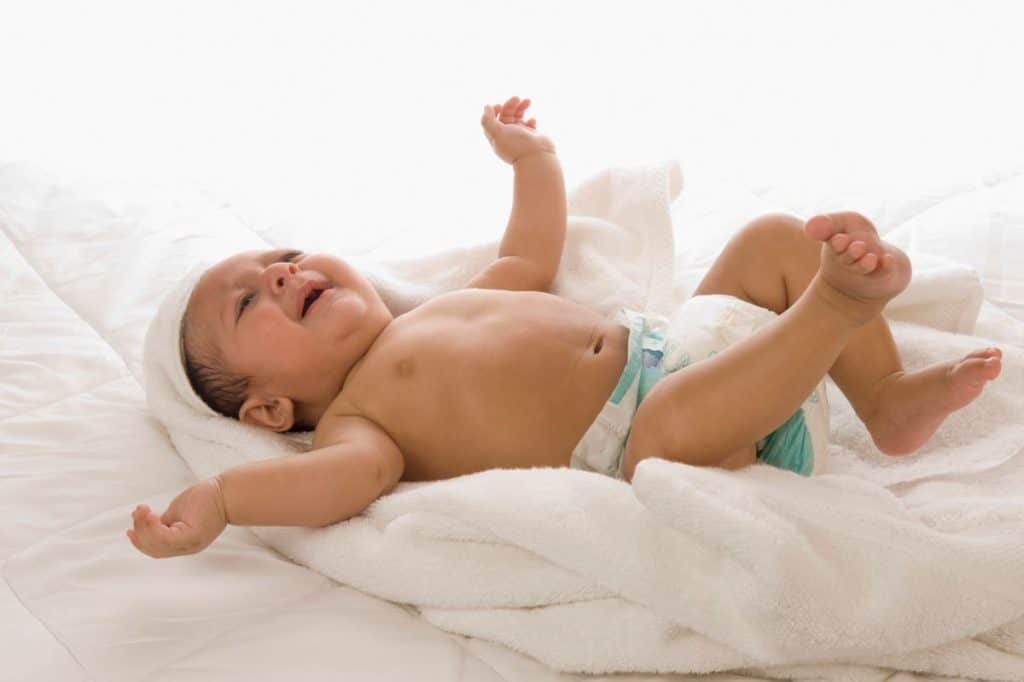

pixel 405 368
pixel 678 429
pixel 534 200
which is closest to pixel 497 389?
pixel 405 368

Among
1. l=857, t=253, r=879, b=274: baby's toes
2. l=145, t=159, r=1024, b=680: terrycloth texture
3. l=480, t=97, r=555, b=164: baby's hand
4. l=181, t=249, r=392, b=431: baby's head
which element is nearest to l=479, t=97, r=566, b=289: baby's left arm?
l=480, t=97, r=555, b=164: baby's hand

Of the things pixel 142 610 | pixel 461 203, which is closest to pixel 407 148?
pixel 461 203

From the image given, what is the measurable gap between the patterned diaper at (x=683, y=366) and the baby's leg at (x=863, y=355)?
0.12 ft

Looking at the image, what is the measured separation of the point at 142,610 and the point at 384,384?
39 cm

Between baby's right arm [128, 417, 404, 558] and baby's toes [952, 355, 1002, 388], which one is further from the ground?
baby's toes [952, 355, 1002, 388]

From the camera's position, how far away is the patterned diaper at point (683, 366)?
3.83ft

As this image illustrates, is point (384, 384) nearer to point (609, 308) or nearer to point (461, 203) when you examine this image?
point (609, 308)

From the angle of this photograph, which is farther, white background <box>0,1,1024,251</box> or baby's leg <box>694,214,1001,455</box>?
white background <box>0,1,1024,251</box>

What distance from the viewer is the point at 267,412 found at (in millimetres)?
1361

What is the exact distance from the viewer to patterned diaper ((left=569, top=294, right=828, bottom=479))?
117 cm

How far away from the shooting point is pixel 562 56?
2.44 m

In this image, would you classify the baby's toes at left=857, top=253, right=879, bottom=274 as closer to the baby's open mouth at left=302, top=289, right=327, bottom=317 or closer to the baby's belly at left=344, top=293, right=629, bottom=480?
the baby's belly at left=344, top=293, right=629, bottom=480

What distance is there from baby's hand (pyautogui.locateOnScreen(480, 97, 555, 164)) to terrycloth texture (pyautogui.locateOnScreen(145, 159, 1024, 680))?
0.60m

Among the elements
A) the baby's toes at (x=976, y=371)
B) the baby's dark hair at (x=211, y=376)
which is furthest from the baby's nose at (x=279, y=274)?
the baby's toes at (x=976, y=371)
